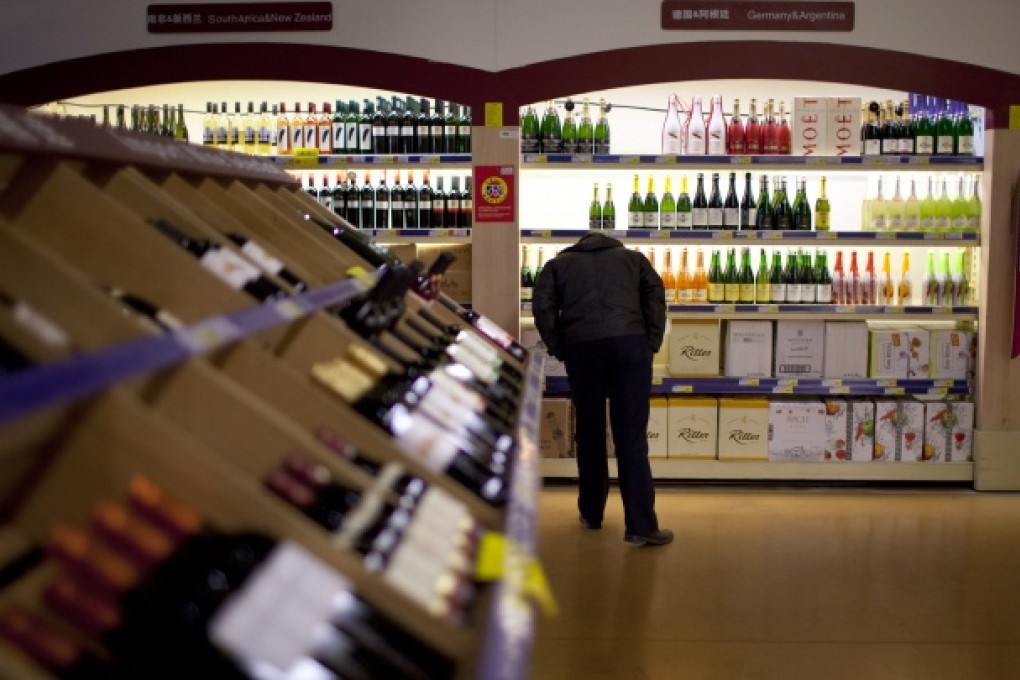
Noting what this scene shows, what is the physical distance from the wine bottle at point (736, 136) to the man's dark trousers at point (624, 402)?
6.22 ft

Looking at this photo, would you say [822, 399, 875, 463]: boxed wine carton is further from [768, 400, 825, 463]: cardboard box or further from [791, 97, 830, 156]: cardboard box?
[791, 97, 830, 156]: cardboard box

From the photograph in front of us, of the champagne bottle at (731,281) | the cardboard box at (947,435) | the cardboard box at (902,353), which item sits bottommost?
Result: the cardboard box at (947,435)

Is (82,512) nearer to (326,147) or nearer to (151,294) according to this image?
(151,294)

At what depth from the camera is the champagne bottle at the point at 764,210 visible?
7.42 meters

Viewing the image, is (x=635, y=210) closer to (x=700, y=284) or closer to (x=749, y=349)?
(x=700, y=284)

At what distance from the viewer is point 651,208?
292 inches

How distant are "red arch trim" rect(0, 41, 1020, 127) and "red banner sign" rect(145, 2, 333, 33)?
0.33 ft

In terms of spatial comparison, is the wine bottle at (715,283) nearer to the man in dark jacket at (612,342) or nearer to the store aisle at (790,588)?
the store aisle at (790,588)

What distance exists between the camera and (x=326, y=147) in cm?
731

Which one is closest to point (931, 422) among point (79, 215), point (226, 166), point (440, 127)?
point (440, 127)

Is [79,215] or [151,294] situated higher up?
[79,215]

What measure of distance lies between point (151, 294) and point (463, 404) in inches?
33.4

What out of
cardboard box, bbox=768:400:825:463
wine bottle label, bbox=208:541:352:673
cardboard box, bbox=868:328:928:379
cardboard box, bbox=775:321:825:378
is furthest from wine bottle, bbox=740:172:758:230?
wine bottle label, bbox=208:541:352:673

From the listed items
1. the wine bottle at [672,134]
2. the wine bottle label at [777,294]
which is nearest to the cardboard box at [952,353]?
the wine bottle label at [777,294]
